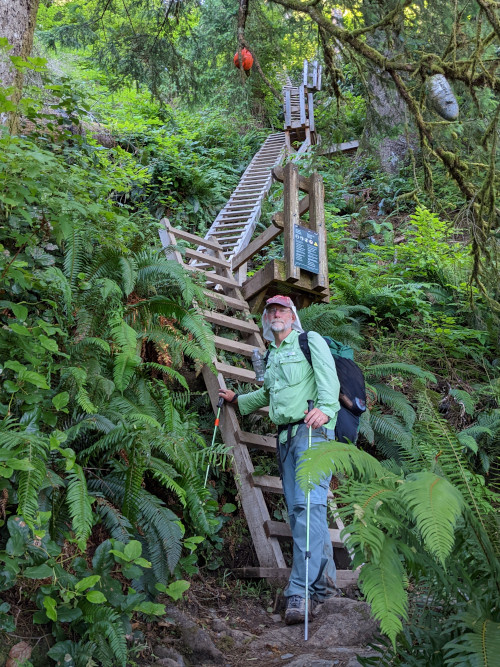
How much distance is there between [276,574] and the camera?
15.0 feet

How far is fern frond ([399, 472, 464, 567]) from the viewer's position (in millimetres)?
A: 1917

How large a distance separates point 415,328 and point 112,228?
4664 mm

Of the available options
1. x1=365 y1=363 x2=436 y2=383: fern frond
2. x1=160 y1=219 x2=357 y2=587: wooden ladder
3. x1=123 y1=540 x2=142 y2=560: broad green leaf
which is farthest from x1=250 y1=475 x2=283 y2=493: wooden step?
x1=123 y1=540 x2=142 y2=560: broad green leaf

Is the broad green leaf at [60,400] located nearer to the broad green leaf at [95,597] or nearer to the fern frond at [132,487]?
the fern frond at [132,487]

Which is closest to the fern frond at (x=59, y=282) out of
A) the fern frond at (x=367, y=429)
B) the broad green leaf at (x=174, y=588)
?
the broad green leaf at (x=174, y=588)

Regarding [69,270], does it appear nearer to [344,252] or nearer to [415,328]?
[415,328]

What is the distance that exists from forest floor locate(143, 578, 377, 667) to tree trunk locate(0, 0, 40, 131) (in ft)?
13.8

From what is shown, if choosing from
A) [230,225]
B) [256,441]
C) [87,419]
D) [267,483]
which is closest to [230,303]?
[256,441]

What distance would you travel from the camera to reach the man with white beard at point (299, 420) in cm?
413

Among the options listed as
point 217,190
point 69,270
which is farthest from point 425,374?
point 217,190

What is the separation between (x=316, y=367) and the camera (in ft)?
14.5

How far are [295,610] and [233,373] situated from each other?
2503 mm

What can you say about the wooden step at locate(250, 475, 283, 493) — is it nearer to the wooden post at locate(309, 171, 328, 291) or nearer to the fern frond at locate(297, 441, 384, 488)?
the wooden post at locate(309, 171, 328, 291)

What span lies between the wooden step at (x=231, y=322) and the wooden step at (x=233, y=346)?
12.3 inches
